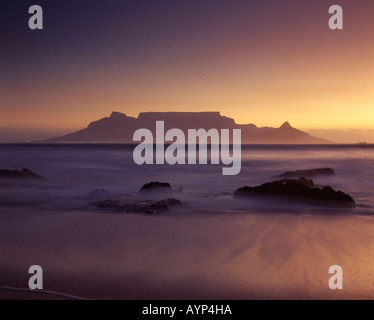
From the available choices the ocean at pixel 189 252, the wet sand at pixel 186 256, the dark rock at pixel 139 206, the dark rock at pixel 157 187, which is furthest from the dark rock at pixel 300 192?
the dark rock at pixel 139 206

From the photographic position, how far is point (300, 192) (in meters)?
7.59

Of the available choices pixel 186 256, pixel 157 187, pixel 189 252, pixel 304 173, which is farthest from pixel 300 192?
pixel 304 173

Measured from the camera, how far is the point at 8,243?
169 inches

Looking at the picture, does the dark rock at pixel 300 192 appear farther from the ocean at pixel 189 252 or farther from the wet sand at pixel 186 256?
the wet sand at pixel 186 256

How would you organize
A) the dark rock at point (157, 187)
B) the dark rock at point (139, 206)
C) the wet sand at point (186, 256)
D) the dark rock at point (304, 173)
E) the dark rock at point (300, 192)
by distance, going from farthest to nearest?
the dark rock at point (304, 173)
the dark rock at point (157, 187)
the dark rock at point (300, 192)
the dark rock at point (139, 206)
the wet sand at point (186, 256)

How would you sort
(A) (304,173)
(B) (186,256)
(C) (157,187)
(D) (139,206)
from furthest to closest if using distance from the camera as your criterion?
1. (A) (304,173)
2. (C) (157,187)
3. (D) (139,206)
4. (B) (186,256)

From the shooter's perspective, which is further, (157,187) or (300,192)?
(157,187)

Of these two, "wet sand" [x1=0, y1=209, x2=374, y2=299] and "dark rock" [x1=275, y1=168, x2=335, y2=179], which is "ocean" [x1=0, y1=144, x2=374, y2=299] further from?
"dark rock" [x1=275, y1=168, x2=335, y2=179]

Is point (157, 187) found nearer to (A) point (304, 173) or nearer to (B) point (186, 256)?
(B) point (186, 256)

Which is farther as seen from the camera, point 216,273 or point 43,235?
point 43,235

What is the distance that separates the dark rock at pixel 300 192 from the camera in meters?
7.19
